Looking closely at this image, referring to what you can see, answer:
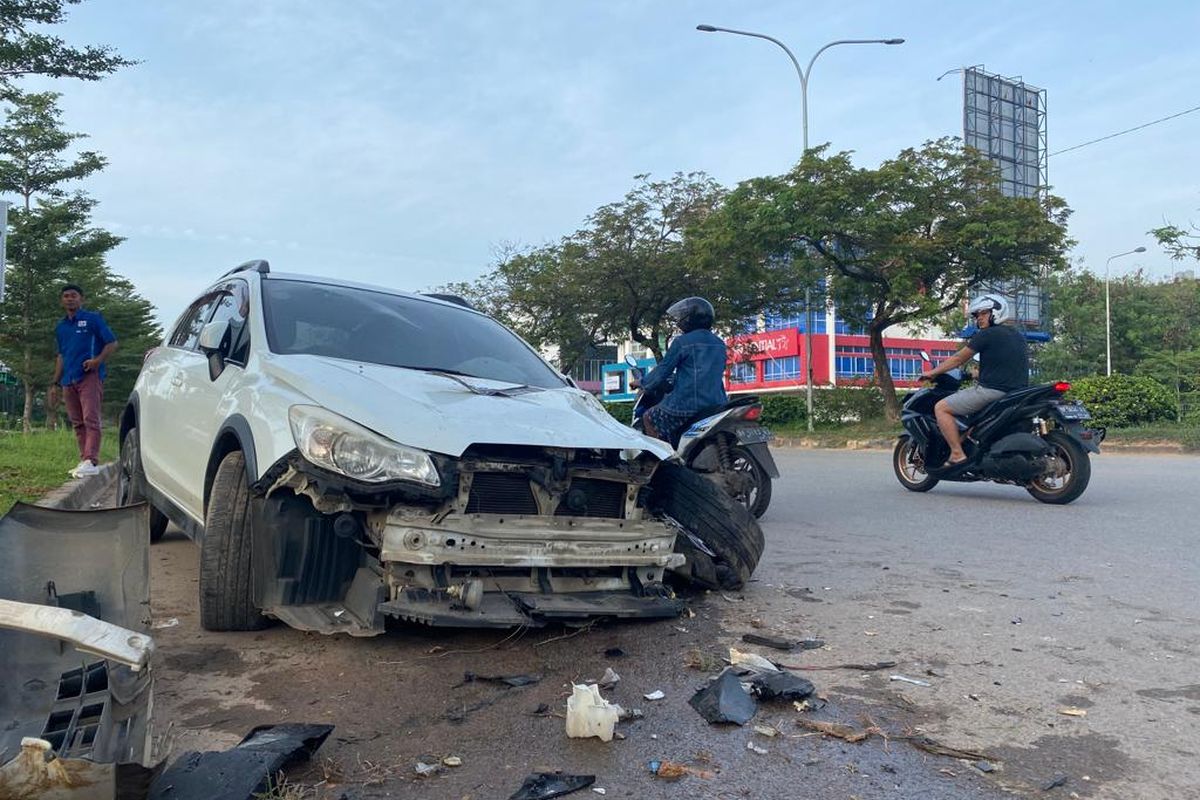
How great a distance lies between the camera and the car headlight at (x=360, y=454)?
3164 millimetres

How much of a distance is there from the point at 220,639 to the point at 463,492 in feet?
4.54

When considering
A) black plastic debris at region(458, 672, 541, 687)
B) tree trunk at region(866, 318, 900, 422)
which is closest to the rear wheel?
black plastic debris at region(458, 672, 541, 687)

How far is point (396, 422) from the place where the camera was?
130 inches

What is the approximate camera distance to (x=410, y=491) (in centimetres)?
312

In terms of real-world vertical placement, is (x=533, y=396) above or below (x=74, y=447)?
above

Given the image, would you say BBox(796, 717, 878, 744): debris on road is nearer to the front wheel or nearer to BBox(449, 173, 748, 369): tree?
the front wheel

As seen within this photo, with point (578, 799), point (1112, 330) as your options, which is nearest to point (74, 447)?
point (578, 799)

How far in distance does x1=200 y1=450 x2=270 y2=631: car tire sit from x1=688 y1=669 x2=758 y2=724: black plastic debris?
1880 mm

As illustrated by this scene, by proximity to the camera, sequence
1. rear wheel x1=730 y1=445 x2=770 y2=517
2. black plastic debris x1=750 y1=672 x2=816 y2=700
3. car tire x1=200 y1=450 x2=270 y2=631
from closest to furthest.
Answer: black plastic debris x1=750 y1=672 x2=816 y2=700
car tire x1=200 y1=450 x2=270 y2=631
rear wheel x1=730 y1=445 x2=770 y2=517

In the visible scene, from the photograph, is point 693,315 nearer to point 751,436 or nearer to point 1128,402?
point 751,436

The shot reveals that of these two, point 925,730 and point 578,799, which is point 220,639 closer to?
point 578,799

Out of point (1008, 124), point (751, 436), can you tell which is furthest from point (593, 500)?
point (1008, 124)

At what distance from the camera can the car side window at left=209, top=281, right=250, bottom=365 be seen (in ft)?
14.2

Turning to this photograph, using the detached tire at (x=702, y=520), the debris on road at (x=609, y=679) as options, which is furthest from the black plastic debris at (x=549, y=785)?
the detached tire at (x=702, y=520)
